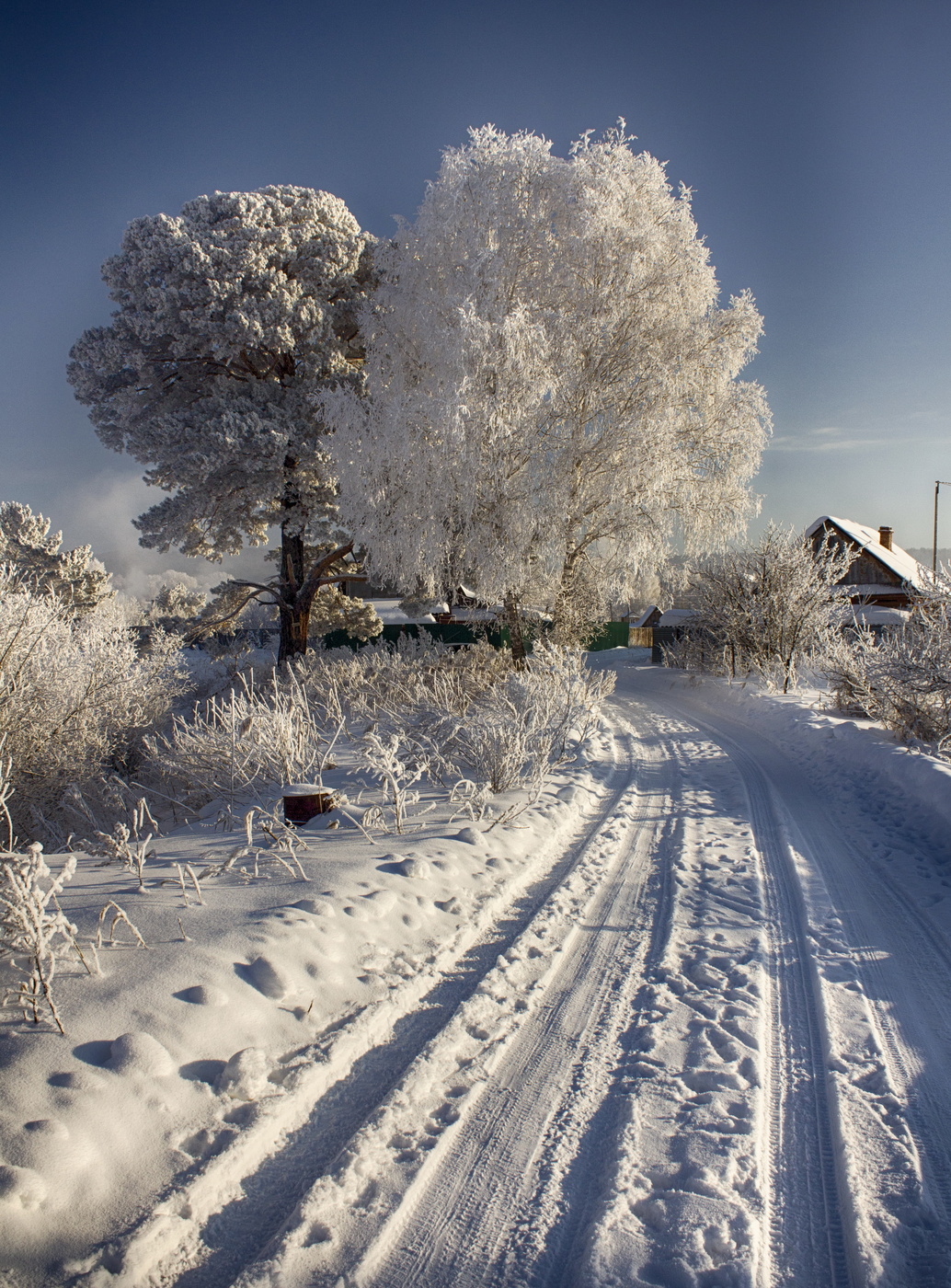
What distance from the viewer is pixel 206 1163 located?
2020 millimetres

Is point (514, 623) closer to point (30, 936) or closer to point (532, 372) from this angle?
point (532, 372)

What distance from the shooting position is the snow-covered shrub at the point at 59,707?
20.7ft

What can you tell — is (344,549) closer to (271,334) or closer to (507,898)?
(271,334)

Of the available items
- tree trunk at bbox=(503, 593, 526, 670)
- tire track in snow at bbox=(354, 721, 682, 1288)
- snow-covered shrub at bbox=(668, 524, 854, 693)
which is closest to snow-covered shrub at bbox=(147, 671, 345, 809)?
tire track in snow at bbox=(354, 721, 682, 1288)

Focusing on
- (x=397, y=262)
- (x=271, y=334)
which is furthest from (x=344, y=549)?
(x=397, y=262)

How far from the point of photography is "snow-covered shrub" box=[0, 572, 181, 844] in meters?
6.31

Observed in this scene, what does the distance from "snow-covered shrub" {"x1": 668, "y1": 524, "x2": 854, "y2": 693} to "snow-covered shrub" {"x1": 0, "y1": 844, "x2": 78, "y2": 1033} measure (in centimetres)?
1447

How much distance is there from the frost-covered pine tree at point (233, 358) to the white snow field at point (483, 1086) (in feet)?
40.1

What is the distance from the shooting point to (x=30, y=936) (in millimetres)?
2334

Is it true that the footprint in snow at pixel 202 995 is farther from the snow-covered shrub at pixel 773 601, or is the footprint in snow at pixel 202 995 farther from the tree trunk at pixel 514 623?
the snow-covered shrub at pixel 773 601

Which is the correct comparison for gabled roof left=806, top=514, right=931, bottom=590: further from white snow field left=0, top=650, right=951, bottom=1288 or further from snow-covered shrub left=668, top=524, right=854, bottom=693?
white snow field left=0, top=650, right=951, bottom=1288

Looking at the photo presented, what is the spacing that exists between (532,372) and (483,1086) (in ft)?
38.2

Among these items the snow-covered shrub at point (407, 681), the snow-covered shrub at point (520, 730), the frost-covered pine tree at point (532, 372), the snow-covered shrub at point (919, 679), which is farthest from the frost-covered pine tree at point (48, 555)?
the snow-covered shrub at point (919, 679)

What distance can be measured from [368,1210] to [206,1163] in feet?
1.75
